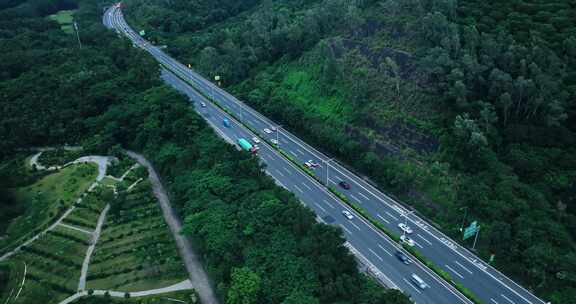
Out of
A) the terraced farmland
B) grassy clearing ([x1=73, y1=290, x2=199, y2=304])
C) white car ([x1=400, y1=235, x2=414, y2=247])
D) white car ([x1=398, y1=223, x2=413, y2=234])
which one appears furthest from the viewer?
white car ([x1=398, y1=223, x2=413, y2=234])

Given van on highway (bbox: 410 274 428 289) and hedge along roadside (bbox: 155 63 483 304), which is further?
van on highway (bbox: 410 274 428 289)

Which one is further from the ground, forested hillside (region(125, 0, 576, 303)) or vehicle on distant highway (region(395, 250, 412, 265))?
forested hillside (region(125, 0, 576, 303))

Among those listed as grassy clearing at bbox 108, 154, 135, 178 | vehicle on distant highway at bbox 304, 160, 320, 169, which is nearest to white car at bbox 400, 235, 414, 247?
vehicle on distant highway at bbox 304, 160, 320, 169

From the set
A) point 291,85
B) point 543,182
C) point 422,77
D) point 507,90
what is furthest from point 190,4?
point 543,182

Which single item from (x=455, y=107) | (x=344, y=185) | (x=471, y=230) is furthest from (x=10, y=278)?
(x=455, y=107)

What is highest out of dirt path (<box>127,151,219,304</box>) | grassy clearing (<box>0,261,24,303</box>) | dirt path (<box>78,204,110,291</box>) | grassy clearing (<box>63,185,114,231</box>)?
grassy clearing (<box>63,185,114,231</box>)

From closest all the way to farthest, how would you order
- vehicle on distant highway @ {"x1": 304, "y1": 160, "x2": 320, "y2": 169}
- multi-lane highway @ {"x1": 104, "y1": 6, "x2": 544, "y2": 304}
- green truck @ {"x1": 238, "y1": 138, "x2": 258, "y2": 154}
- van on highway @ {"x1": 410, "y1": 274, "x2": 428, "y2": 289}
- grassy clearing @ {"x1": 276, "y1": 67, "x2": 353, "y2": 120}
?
multi-lane highway @ {"x1": 104, "y1": 6, "x2": 544, "y2": 304}
van on highway @ {"x1": 410, "y1": 274, "x2": 428, "y2": 289}
vehicle on distant highway @ {"x1": 304, "y1": 160, "x2": 320, "y2": 169}
green truck @ {"x1": 238, "y1": 138, "x2": 258, "y2": 154}
grassy clearing @ {"x1": 276, "y1": 67, "x2": 353, "y2": 120}

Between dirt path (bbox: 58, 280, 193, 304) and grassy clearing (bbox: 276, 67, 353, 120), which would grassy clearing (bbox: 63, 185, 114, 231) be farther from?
grassy clearing (bbox: 276, 67, 353, 120)
